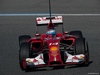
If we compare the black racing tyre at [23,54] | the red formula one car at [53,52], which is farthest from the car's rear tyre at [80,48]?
the black racing tyre at [23,54]

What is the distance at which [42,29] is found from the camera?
14039 mm

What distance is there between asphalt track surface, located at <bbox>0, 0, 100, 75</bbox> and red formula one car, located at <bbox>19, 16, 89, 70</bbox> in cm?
17

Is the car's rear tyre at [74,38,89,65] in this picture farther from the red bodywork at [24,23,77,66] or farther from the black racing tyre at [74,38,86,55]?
the red bodywork at [24,23,77,66]

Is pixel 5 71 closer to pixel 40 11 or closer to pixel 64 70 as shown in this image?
pixel 64 70

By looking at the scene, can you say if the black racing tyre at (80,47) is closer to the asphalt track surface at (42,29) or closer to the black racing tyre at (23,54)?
the asphalt track surface at (42,29)

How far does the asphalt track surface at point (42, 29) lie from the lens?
8.98 metres

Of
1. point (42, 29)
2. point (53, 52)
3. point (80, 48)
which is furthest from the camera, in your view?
point (42, 29)

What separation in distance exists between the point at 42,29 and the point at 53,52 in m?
5.24

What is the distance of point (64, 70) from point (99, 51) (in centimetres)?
207

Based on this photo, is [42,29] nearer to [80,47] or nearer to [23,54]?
[80,47]

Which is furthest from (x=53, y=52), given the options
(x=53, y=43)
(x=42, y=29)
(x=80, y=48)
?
(x=42, y=29)

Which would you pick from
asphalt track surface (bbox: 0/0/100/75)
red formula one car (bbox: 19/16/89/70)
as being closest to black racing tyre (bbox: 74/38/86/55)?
red formula one car (bbox: 19/16/89/70)

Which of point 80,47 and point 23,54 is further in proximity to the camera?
point 80,47

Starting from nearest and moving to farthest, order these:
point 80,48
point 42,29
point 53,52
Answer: point 53,52 → point 80,48 → point 42,29
